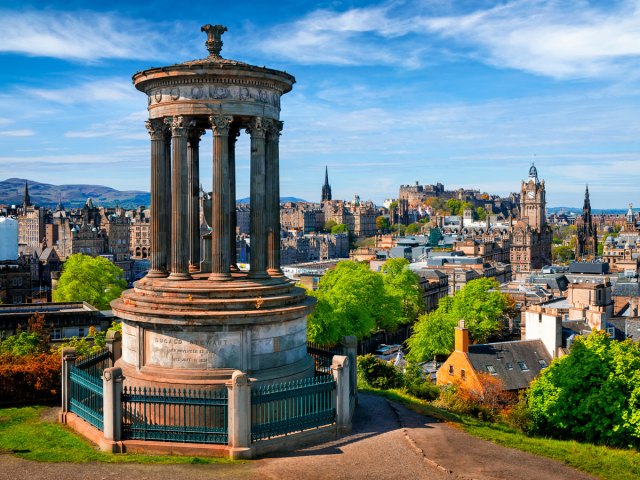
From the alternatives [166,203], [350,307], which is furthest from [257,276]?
[350,307]

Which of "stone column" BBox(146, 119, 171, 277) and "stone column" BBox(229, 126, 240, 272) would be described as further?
"stone column" BBox(146, 119, 171, 277)

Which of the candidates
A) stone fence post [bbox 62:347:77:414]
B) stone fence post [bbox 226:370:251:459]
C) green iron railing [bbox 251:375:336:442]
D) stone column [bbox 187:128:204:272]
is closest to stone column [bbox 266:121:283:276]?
stone column [bbox 187:128:204:272]

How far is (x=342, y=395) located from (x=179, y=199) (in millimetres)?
7994

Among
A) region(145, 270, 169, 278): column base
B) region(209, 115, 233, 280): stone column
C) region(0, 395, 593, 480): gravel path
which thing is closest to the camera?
region(0, 395, 593, 480): gravel path

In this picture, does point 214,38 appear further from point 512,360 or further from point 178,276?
point 512,360

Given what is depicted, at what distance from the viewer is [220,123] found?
23000mm

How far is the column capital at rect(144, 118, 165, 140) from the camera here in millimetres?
24062

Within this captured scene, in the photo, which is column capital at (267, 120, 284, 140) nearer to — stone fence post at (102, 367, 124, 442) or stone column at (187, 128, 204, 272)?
stone column at (187, 128, 204, 272)

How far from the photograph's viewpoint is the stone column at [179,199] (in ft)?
75.4

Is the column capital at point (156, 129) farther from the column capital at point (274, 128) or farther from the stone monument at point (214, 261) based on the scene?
the column capital at point (274, 128)

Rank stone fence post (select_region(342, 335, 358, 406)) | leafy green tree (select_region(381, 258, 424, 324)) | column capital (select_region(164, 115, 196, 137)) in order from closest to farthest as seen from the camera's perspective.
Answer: column capital (select_region(164, 115, 196, 137)) → stone fence post (select_region(342, 335, 358, 406)) → leafy green tree (select_region(381, 258, 424, 324))

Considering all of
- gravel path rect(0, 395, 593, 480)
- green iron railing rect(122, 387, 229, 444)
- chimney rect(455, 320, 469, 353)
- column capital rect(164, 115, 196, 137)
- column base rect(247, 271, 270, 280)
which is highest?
column capital rect(164, 115, 196, 137)

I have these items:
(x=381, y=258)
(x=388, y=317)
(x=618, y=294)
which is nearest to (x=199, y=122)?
(x=388, y=317)

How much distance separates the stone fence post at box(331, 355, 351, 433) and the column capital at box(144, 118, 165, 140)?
9.56 metres
